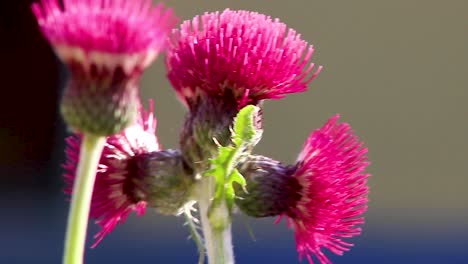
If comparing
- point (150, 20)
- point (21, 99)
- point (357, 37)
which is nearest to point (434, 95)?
point (357, 37)

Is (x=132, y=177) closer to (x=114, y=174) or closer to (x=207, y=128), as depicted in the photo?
(x=114, y=174)

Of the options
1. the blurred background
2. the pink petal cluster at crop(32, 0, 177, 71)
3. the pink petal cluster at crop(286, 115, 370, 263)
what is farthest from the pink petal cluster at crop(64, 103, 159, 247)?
the blurred background

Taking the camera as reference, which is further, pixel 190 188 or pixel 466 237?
pixel 466 237

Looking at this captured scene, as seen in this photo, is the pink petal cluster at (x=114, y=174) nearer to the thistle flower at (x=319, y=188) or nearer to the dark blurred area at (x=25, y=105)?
the thistle flower at (x=319, y=188)

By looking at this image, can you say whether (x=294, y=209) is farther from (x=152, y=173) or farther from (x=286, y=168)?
(x=152, y=173)

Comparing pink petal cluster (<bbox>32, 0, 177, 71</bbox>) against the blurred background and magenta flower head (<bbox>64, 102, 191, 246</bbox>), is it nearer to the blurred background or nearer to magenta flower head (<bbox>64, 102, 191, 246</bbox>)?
magenta flower head (<bbox>64, 102, 191, 246</bbox>)

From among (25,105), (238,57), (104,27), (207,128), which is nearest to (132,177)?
(207,128)
